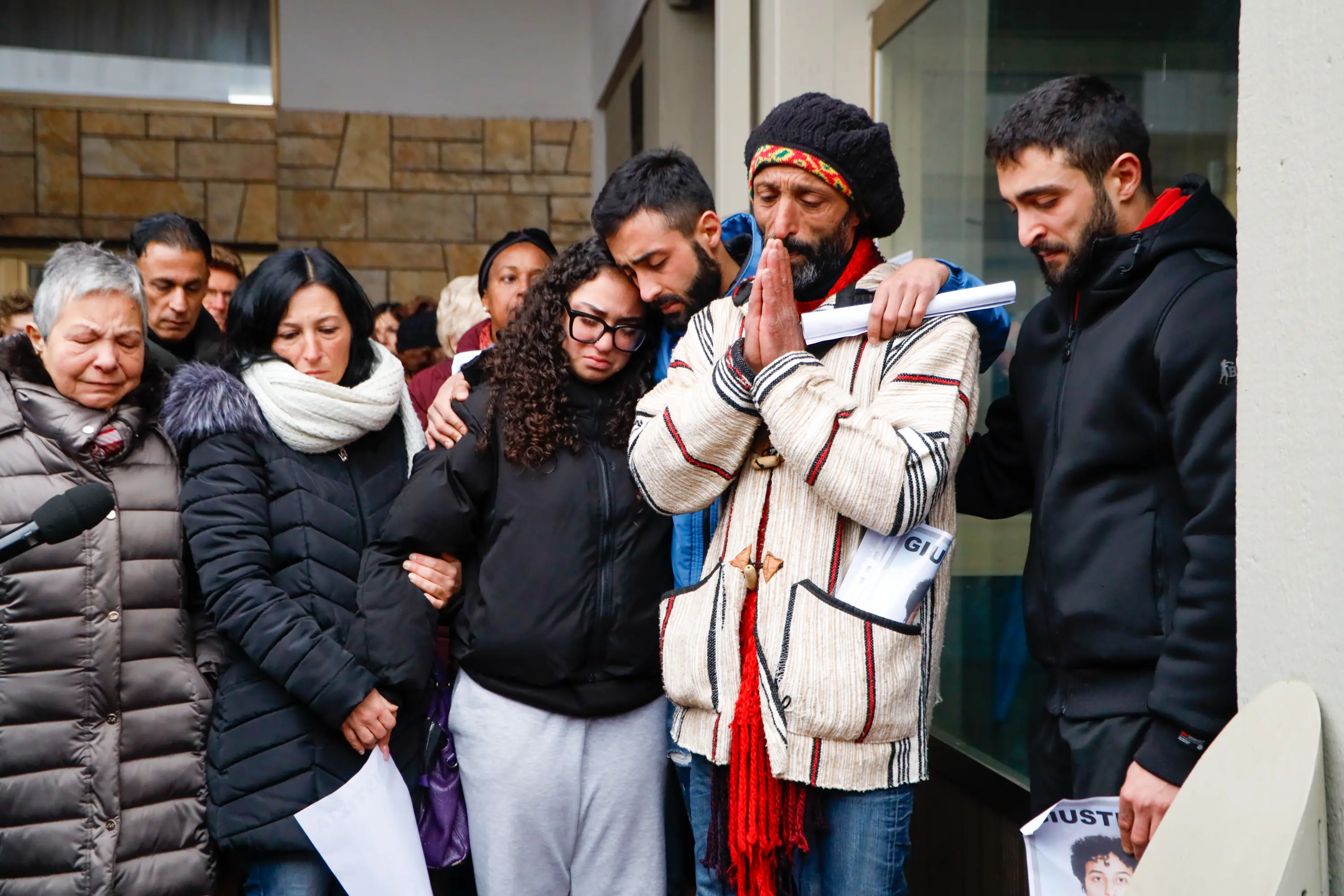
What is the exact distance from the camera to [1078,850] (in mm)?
1620

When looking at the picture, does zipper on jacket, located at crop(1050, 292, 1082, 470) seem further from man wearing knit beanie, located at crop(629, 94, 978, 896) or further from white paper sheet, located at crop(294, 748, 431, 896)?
white paper sheet, located at crop(294, 748, 431, 896)

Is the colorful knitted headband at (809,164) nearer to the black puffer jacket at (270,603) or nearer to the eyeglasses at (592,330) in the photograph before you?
the eyeglasses at (592,330)

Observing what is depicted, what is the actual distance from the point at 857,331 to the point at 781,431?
0.27 metres

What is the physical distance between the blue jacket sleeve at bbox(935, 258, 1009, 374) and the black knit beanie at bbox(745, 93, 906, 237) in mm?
137

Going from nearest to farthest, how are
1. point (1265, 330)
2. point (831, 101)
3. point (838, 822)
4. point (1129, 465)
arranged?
point (1265, 330) < point (1129, 465) < point (838, 822) < point (831, 101)

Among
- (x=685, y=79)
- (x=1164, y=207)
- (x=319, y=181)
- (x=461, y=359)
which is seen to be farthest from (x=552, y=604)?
(x=319, y=181)

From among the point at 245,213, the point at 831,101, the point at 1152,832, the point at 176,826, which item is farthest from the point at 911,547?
the point at 245,213

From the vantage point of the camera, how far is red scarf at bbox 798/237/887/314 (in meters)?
1.97

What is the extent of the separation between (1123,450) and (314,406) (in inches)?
59.2

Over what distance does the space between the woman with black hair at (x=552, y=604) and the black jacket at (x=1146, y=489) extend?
0.76m

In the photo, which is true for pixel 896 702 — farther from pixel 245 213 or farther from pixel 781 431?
pixel 245 213

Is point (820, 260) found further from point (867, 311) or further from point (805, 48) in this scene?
point (805, 48)

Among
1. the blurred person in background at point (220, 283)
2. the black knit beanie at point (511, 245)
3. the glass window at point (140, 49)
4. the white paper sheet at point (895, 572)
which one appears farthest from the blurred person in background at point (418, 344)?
the white paper sheet at point (895, 572)

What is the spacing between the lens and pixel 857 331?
186 cm
